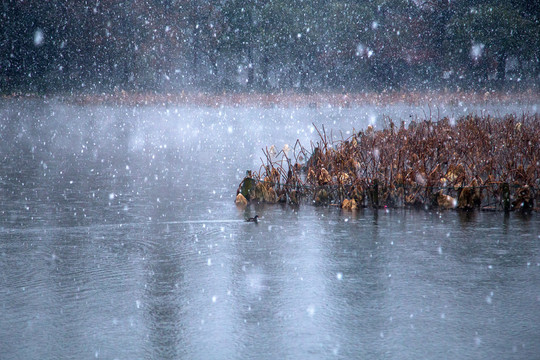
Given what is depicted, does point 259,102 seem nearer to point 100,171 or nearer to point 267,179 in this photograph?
point 100,171

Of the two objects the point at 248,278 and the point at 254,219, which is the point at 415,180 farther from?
the point at 248,278

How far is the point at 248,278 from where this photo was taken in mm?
6125

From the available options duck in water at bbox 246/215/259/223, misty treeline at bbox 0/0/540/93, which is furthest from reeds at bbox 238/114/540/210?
misty treeline at bbox 0/0/540/93

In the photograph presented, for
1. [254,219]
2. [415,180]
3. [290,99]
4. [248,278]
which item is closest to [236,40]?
[290,99]

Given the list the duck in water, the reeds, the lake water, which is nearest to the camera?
the lake water

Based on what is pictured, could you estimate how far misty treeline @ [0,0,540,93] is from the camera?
49125mm

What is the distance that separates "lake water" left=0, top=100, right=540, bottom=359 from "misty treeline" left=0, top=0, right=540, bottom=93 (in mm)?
39827

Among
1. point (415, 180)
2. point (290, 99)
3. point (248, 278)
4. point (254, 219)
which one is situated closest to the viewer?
point (248, 278)

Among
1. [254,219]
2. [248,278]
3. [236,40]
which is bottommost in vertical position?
[248,278]

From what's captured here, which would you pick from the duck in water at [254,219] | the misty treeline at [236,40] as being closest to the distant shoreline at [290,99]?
the misty treeline at [236,40]

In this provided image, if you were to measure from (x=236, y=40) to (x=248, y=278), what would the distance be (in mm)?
46803

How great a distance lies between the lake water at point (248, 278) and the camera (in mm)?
4602

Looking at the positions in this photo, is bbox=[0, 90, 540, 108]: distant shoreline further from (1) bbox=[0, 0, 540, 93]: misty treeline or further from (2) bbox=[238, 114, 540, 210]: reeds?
(2) bbox=[238, 114, 540, 210]: reeds

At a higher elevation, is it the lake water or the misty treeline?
the misty treeline
